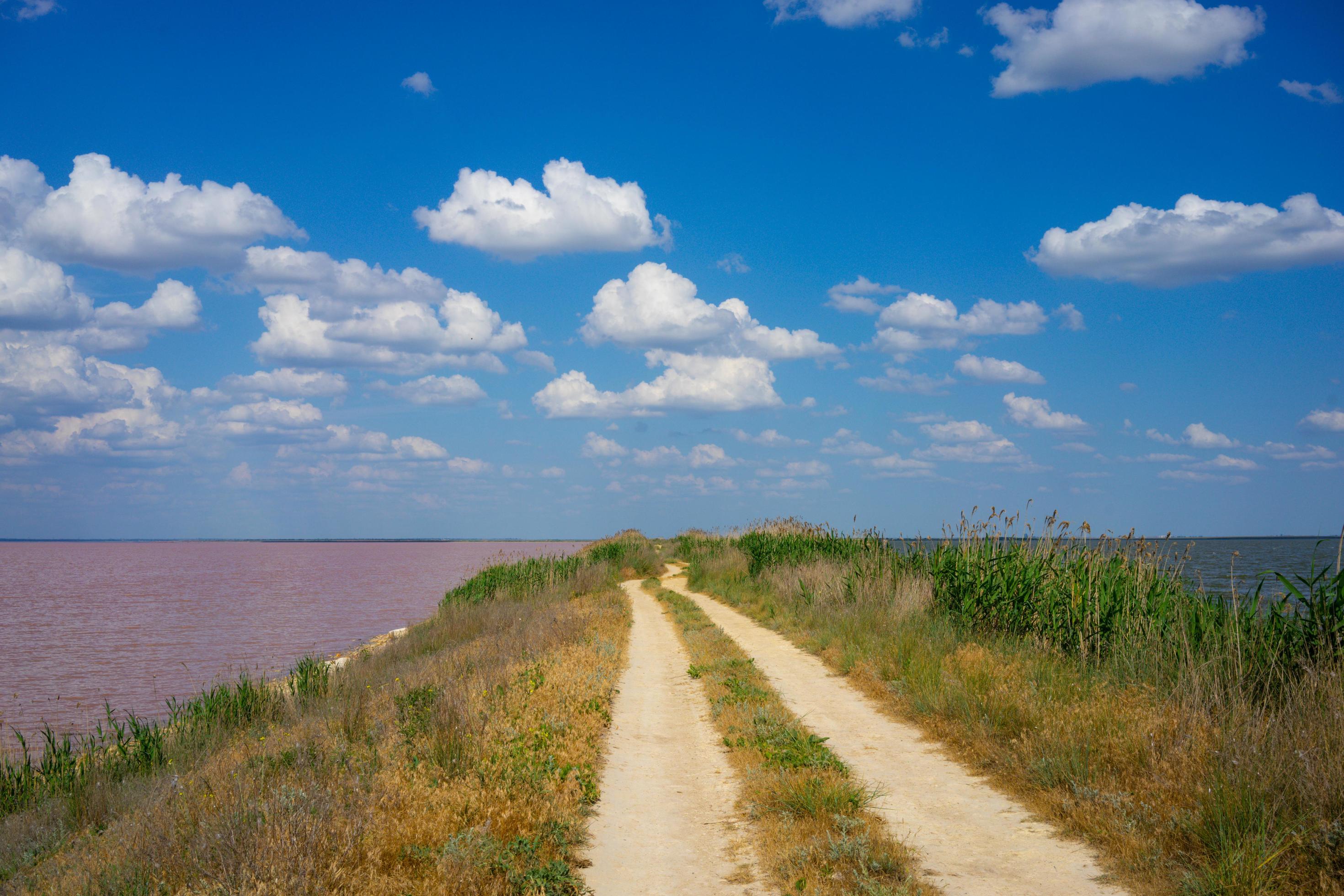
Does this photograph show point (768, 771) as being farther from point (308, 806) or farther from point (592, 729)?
point (308, 806)

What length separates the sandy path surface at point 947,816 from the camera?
5.00 m

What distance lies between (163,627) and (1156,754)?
30.6 metres

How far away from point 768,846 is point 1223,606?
657 centimetres

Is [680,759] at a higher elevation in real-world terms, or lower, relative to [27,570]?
higher

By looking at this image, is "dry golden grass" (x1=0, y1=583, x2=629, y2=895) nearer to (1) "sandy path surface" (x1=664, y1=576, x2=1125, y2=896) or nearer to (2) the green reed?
(1) "sandy path surface" (x1=664, y1=576, x2=1125, y2=896)

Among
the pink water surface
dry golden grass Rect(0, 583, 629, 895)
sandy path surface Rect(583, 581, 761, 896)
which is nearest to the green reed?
sandy path surface Rect(583, 581, 761, 896)

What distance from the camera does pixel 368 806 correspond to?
5.41 meters

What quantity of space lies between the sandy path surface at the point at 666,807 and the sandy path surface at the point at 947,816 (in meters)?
1.28

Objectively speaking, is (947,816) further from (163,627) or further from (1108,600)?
(163,627)

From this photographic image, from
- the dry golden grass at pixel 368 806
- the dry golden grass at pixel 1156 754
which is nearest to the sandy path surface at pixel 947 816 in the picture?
the dry golden grass at pixel 1156 754

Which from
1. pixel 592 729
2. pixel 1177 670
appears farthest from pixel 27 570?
pixel 1177 670

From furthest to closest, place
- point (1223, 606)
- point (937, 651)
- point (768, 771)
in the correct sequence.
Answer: point (937, 651), point (1223, 606), point (768, 771)

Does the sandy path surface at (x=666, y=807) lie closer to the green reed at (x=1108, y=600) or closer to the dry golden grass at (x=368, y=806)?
the dry golden grass at (x=368, y=806)

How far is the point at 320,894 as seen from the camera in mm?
4453
